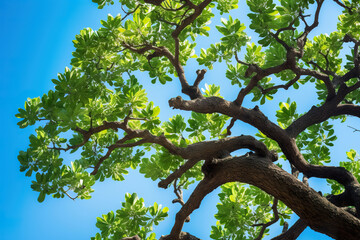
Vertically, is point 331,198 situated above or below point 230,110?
below

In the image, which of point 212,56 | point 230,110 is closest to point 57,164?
point 230,110

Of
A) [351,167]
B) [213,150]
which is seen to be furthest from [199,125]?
[351,167]

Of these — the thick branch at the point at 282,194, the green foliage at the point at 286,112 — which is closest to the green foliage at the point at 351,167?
the green foliage at the point at 286,112

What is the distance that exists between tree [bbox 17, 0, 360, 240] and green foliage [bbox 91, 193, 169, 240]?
0.06 feet

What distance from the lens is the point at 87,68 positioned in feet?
18.5

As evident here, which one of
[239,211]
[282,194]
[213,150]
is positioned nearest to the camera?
[282,194]

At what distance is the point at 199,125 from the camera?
21.6 ft

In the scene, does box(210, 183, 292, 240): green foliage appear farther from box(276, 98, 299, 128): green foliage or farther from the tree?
box(276, 98, 299, 128): green foliage

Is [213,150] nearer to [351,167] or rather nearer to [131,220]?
[131,220]

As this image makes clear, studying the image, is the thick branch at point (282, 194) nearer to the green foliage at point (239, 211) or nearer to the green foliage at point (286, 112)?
the green foliage at point (239, 211)

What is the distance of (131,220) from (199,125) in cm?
212

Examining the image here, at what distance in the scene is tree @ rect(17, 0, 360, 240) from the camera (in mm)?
5023

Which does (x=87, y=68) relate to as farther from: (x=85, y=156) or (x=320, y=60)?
(x=320, y=60)

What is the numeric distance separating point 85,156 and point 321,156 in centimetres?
466
